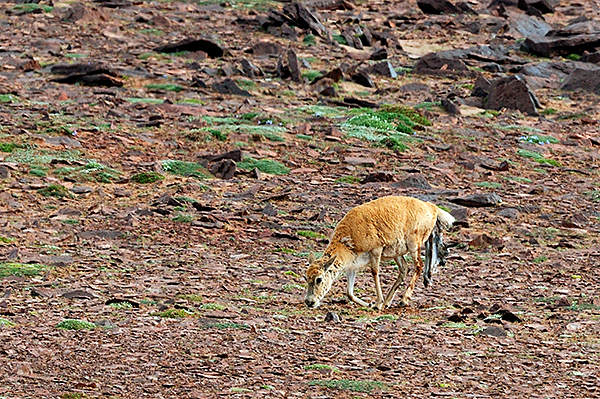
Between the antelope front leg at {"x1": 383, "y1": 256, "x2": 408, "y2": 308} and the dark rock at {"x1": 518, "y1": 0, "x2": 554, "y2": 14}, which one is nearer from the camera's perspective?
the antelope front leg at {"x1": 383, "y1": 256, "x2": 408, "y2": 308}

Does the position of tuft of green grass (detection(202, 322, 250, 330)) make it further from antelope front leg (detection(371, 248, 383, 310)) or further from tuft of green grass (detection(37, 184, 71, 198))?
tuft of green grass (detection(37, 184, 71, 198))

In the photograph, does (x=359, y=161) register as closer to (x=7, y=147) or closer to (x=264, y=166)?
(x=264, y=166)

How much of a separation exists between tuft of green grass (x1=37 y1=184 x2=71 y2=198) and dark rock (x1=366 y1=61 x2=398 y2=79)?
1633cm

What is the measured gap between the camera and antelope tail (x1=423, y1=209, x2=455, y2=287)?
1267 cm

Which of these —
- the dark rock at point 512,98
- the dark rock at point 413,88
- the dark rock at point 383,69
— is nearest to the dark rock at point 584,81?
the dark rock at point 512,98

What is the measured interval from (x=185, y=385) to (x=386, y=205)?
4.70 m

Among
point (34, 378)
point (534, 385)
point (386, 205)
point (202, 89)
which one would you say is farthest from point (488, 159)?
point (34, 378)

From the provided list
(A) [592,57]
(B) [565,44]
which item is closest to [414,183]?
(A) [592,57]

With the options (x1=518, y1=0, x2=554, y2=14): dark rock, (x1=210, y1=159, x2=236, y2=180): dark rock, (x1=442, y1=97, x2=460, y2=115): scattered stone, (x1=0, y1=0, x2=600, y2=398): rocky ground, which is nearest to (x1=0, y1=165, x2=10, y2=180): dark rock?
(x1=0, y1=0, x2=600, y2=398): rocky ground

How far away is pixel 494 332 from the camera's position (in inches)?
400

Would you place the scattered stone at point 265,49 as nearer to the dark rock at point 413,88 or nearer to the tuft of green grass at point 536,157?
the dark rock at point 413,88

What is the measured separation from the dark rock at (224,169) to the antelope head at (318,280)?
26.2ft

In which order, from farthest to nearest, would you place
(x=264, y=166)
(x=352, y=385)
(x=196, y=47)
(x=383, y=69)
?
(x=383, y=69), (x=196, y=47), (x=264, y=166), (x=352, y=385)

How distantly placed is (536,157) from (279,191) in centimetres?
809
